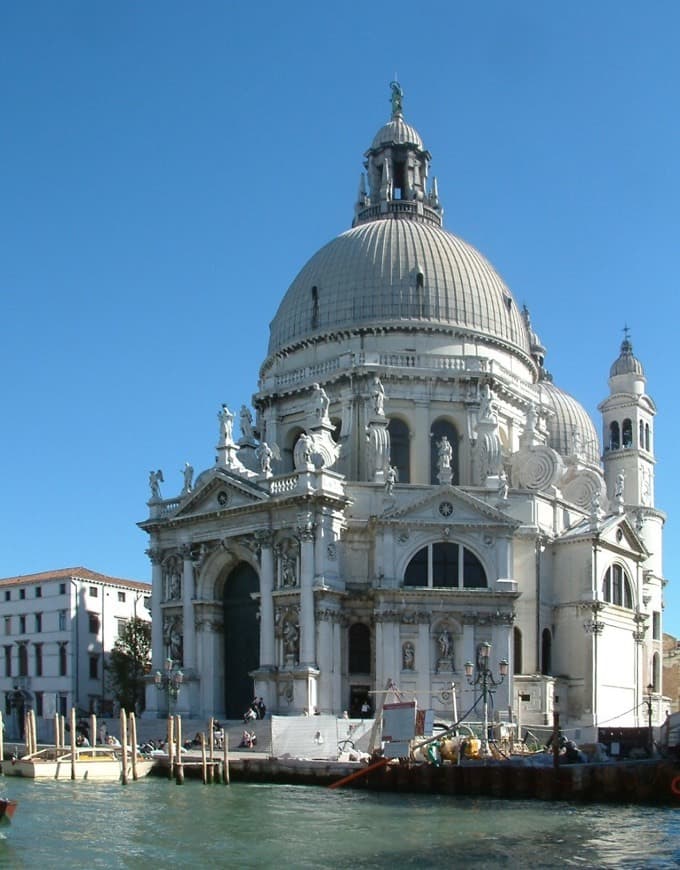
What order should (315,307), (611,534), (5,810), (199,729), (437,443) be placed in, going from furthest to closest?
(315,307), (437,443), (611,534), (199,729), (5,810)

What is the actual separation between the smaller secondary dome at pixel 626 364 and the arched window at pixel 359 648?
74.5ft

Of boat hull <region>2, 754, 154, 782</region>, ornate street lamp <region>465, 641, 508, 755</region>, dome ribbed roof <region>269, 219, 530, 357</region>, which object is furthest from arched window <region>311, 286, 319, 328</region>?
boat hull <region>2, 754, 154, 782</region>

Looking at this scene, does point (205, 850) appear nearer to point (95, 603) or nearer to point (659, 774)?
point (659, 774)

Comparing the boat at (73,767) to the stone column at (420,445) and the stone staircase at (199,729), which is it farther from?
the stone column at (420,445)

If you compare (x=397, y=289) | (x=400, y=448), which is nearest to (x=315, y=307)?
(x=397, y=289)

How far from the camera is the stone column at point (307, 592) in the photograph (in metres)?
45.5

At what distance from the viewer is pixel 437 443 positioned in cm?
5309

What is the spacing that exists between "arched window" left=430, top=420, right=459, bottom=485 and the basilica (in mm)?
80

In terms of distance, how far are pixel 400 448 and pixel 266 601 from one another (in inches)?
360

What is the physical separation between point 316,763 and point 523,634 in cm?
1447

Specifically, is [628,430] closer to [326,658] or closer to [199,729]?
[326,658]

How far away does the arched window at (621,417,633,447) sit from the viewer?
63.6m

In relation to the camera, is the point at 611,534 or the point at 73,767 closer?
the point at 73,767

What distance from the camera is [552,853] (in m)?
24.9
